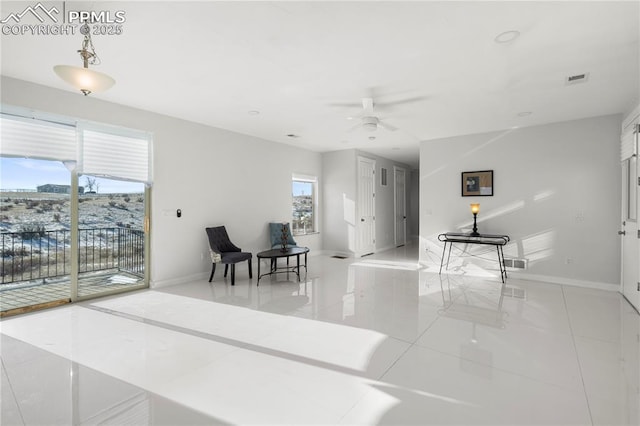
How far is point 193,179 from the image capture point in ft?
17.2

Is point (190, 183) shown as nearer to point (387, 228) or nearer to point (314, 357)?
point (314, 357)

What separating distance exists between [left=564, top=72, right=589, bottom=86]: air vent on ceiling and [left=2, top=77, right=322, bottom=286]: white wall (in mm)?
5024

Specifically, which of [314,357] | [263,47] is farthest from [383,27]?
[314,357]

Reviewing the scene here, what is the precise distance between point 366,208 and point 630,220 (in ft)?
15.9

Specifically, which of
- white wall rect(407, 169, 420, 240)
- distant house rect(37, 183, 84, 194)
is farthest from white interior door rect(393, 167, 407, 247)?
distant house rect(37, 183, 84, 194)

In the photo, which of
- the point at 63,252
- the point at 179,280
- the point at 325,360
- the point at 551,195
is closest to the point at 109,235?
the point at 63,252

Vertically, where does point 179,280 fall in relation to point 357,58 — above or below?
below

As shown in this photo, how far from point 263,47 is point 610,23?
2.80 m

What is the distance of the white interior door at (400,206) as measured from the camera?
9.51 meters

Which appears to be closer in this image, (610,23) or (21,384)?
(21,384)

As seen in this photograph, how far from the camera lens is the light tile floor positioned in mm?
1928

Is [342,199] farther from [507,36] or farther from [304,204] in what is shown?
[507,36]

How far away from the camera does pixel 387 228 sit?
8.98m

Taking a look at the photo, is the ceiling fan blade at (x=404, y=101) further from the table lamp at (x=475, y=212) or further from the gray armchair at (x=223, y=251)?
the gray armchair at (x=223, y=251)
